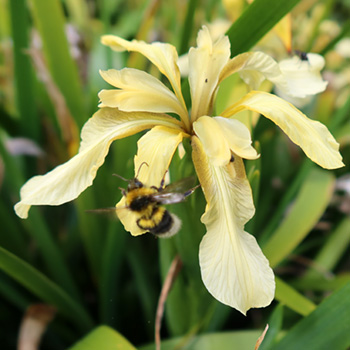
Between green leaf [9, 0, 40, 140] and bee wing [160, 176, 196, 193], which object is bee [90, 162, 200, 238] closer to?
bee wing [160, 176, 196, 193]

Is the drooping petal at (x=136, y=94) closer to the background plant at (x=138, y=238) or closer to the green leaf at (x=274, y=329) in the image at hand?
the background plant at (x=138, y=238)

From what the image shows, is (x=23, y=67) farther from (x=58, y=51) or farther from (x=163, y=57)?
(x=163, y=57)

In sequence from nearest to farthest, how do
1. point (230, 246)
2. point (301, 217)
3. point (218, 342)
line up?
point (230, 246)
point (218, 342)
point (301, 217)

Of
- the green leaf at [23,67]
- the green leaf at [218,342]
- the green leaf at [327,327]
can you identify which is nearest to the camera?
the green leaf at [327,327]

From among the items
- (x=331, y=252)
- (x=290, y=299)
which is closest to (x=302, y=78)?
(x=290, y=299)

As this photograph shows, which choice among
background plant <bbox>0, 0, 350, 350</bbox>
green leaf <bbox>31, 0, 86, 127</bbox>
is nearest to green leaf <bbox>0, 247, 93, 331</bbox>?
background plant <bbox>0, 0, 350, 350</bbox>

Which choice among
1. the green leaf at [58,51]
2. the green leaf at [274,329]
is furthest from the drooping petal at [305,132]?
the green leaf at [58,51]
